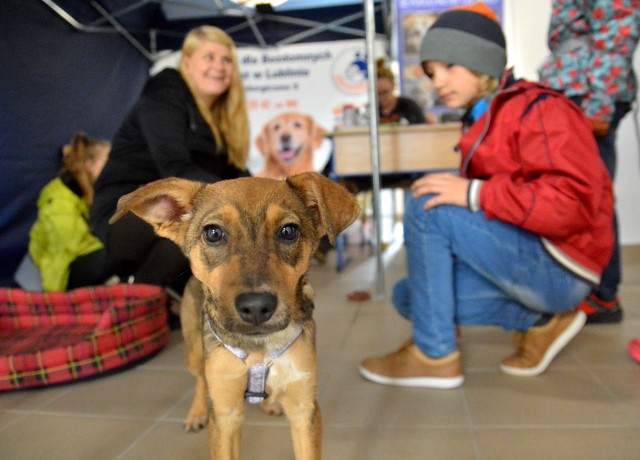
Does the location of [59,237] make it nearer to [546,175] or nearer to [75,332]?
[75,332]

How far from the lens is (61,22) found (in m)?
4.86

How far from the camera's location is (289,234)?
137cm

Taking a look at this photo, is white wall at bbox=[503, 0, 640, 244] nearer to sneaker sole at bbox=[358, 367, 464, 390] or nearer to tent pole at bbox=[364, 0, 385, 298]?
tent pole at bbox=[364, 0, 385, 298]

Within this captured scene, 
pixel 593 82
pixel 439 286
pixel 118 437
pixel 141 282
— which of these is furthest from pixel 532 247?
pixel 141 282

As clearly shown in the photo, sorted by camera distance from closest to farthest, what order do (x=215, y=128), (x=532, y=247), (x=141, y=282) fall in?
(x=532, y=247)
(x=215, y=128)
(x=141, y=282)

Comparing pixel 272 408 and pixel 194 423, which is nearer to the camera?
pixel 194 423

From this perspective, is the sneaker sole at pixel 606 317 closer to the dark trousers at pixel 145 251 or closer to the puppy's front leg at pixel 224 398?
the puppy's front leg at pixel 224 398

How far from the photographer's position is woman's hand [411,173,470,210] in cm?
204

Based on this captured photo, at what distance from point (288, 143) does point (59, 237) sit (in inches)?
172

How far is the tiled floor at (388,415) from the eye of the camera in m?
1.68

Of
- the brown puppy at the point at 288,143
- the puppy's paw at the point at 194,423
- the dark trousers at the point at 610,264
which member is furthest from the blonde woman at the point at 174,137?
the brown puppy at the point at 288,143

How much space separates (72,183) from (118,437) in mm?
2718

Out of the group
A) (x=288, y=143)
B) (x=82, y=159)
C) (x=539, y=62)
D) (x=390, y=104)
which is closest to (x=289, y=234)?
(x=82, y=159)

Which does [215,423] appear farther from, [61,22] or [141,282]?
[61,22]
